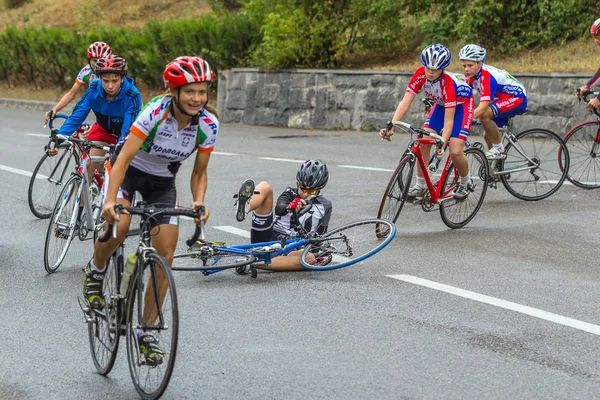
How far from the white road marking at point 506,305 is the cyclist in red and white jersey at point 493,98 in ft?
12.0

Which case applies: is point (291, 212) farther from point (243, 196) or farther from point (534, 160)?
point (534, 160)

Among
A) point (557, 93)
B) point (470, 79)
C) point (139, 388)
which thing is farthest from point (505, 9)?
point (139, 388)

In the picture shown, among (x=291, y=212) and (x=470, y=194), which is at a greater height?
(x=291, y=212)

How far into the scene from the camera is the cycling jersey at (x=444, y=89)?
939 cm

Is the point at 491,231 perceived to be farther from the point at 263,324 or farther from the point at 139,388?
the point at 139,388

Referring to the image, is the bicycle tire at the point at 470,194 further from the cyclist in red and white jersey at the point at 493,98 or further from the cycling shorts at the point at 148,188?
the cycling shorts at the point at 148,188

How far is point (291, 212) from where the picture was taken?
7820mm

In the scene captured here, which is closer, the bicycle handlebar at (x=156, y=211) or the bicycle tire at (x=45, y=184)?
the bicycle handlebar at (x=156, y=211)

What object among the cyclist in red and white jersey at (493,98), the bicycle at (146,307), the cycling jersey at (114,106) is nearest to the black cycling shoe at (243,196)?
the cycling jersey at (114,106)

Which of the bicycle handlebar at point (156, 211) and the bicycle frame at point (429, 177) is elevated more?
the bicycle handlebar at point (156, 211)

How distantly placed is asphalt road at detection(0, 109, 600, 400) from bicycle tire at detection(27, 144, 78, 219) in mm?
168

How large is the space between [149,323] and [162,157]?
1047mm

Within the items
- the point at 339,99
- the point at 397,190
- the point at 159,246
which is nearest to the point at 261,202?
the point at 397,190

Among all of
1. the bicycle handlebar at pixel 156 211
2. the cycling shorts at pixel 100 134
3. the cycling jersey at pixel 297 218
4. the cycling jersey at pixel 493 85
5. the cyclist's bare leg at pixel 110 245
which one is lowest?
the cycling jersey at pixel 297 218
